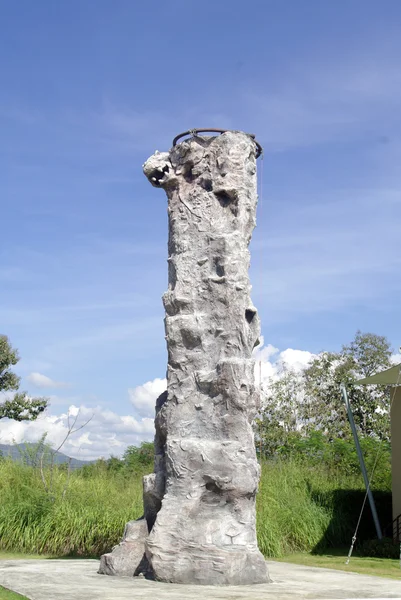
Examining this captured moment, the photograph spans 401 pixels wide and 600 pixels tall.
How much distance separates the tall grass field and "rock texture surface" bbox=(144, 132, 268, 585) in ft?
11.3

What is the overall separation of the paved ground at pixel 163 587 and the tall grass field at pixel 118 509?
2.64 meters

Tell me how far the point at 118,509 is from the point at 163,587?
17.6 feet

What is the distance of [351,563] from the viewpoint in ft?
35.9

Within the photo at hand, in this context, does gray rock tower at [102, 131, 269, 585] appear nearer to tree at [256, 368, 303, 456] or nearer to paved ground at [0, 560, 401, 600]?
paved ground at [0, 560, 401, 600]

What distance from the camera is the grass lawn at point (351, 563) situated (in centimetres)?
981

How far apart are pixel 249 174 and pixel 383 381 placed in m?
5.72

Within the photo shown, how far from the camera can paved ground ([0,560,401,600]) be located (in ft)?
21.7

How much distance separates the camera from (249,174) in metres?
9.05

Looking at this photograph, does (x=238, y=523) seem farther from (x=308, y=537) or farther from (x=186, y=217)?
(x=308, y=537)

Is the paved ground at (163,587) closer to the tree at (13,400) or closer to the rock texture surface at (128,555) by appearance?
the rock texture surface at (128,555)

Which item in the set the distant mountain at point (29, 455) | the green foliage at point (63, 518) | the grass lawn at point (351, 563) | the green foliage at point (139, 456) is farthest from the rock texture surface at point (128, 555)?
the green foliage at point (139, 456)

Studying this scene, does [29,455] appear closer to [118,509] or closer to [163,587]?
[118,509]

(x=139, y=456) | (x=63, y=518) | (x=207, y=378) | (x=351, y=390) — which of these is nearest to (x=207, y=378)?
(x=207, y=378)

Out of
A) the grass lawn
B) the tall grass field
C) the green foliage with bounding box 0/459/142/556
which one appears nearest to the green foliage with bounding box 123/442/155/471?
the tall grass field
